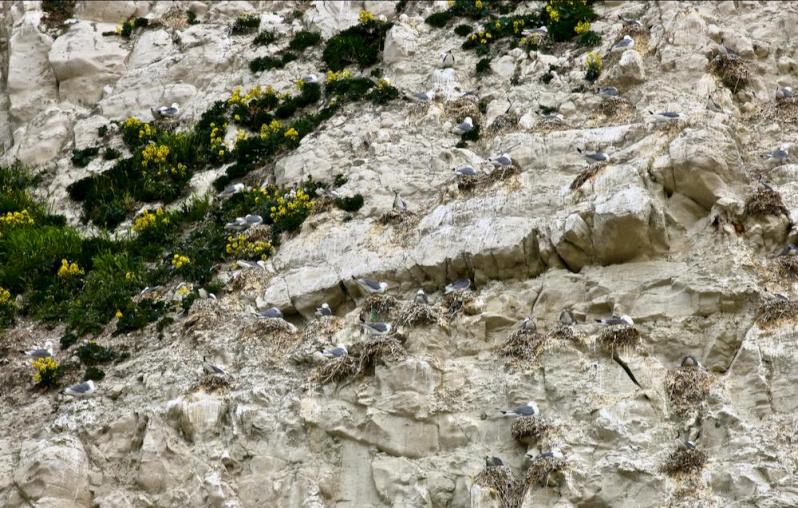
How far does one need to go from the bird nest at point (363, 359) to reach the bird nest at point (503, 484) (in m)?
2.38

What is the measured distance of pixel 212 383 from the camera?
16094 millimetres

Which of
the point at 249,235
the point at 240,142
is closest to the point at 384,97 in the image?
the point at 240,142

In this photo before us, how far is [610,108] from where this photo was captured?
64.3 ft

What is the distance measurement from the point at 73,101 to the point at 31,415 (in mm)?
11279

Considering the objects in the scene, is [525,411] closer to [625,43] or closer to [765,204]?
[765,204]

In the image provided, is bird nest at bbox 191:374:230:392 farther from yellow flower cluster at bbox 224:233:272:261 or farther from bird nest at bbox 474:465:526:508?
bird nest at bbox 474:465:526:508

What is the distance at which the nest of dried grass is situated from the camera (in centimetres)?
1628

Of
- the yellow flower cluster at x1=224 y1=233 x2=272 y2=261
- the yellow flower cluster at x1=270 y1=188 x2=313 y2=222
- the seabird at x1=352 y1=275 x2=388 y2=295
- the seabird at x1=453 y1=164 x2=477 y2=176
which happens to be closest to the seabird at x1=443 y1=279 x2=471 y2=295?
the seabird at x1=352 y1=275 x2=388 y2=295

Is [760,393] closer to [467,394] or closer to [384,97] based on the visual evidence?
[467,394]

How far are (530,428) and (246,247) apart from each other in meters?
7.34

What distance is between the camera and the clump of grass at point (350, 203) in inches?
A: 762

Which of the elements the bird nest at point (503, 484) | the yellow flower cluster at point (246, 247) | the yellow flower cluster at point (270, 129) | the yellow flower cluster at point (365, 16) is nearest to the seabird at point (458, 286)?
the bird nest at point (503, 484)

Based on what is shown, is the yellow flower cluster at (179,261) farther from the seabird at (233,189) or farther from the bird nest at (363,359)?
the bird nest at (363,359)

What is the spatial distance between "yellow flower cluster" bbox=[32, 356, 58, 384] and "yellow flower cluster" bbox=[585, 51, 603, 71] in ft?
39.5
